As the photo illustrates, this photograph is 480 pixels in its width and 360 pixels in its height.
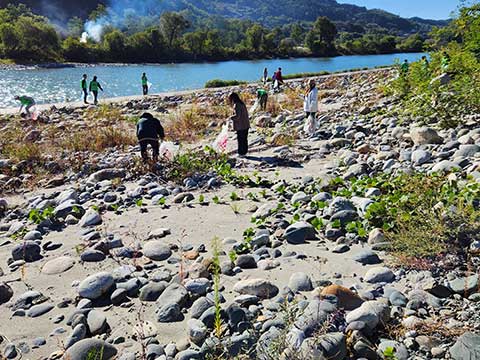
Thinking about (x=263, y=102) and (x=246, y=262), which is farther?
(x=263, y=102)

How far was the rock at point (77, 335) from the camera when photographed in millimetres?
3088

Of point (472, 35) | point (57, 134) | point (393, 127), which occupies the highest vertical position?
point (472, 35)

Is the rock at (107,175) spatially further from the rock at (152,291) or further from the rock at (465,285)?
the rock at (465,285)

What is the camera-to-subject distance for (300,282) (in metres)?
3.51

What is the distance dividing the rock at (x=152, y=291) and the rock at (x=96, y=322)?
1.28 ft

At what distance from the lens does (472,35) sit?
343 inches

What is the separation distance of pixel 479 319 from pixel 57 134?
13.0m

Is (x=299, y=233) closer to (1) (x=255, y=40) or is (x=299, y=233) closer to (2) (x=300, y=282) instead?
(2) (x=300, y=282)

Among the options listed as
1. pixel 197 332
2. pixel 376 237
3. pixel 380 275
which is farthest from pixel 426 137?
pixel 197 332

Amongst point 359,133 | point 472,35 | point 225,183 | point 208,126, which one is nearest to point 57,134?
point 208,126

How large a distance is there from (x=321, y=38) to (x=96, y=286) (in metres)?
115

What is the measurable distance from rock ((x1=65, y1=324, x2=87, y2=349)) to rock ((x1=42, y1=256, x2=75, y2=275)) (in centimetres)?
129

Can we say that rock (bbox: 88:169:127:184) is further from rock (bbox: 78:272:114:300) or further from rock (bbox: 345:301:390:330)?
rock (bbox: 345:301:390:330)

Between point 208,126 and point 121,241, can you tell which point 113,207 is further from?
point 208,126
